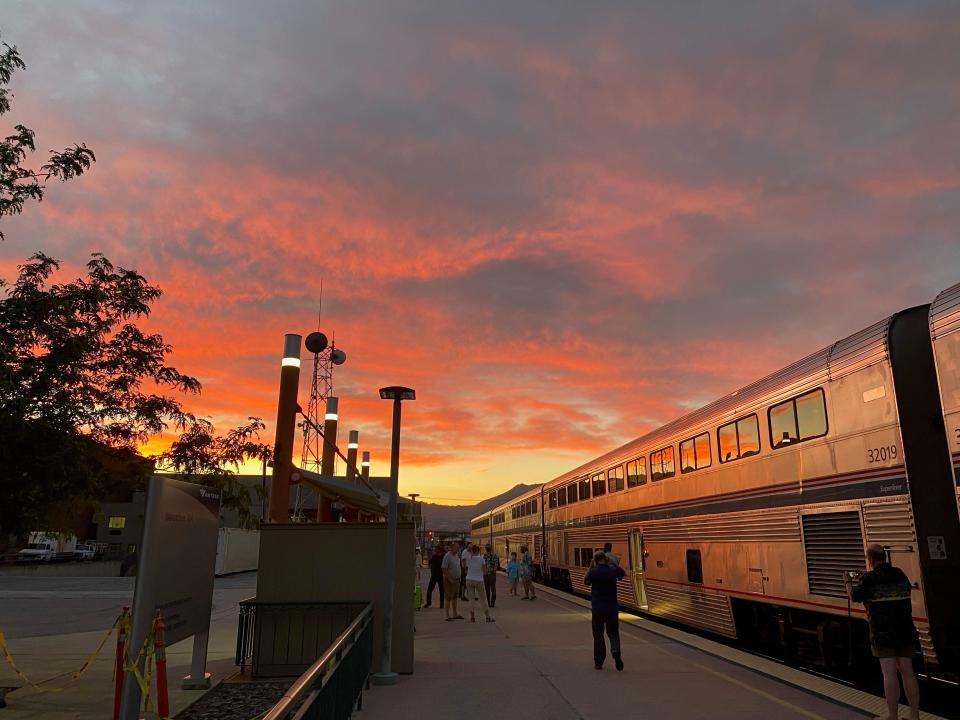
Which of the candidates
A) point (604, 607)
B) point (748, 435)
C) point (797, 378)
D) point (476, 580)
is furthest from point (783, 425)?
point (476, 580)

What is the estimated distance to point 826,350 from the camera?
9.38 m

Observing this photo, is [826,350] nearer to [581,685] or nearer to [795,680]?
[795,680]

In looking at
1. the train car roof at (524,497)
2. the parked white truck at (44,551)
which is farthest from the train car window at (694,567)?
the parked white truck at (44,551)

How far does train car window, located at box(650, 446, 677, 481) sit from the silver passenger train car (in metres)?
0.06

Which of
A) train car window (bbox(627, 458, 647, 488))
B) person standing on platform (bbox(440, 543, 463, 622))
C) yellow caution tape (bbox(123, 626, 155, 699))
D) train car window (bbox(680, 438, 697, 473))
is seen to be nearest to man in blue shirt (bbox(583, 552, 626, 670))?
train car window (bbox(680, 438, 697, 473))

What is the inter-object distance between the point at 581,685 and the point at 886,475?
4270 millimetres

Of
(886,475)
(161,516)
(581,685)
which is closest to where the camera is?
(161,516)

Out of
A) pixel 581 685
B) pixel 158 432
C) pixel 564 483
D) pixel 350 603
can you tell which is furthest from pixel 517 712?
pixel 564 483

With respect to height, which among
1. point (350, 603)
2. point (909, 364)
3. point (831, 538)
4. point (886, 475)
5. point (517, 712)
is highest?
point (909, 364)

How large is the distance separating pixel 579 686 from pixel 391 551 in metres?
2.84

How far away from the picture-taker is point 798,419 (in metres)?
9.63

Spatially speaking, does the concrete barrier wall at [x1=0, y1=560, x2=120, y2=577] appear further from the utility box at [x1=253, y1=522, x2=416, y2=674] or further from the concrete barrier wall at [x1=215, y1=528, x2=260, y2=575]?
the utility box at [x1=253, y1=522, x2=416, y2=674]

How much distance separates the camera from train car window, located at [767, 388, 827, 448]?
29.9ft

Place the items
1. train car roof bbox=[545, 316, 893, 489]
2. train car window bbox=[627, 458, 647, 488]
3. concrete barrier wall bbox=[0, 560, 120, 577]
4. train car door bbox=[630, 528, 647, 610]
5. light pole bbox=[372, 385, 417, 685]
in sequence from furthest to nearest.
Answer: concrete barrier wall bbox=[0, 560, 120, 577]
train car door bbox=[630, 528, 647, 610]
train car window bbox=[627, 458, 647, 488]
light pole bbox=[372, 385, 417, 685]
train car roof bbox=[545, 316, 893, 489]
